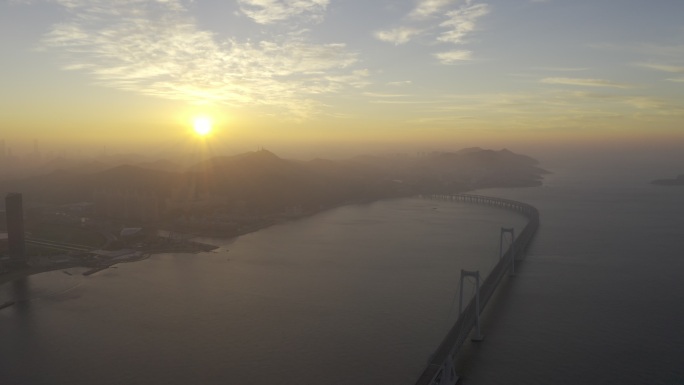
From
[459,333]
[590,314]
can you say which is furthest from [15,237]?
[590,314]

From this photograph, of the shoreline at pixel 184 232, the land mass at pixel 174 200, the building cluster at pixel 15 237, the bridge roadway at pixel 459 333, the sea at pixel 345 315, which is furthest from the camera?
the land mass at pixel 174 200

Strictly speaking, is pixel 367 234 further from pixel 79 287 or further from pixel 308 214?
pixel 79 287

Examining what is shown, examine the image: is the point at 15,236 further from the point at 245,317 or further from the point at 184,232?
the point at 245,317

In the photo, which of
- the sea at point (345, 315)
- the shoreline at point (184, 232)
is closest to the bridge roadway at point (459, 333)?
the sea at point (345, 315)

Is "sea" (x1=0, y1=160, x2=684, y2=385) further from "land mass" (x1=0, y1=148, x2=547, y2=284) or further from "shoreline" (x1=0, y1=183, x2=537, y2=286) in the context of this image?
"land mass" (x1=0, y1=148, x2=547, y2=284)

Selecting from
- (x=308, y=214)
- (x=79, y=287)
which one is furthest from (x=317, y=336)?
(x=308, y=214)

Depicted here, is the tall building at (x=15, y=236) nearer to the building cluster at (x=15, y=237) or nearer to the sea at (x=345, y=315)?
the building cluster at (x=15, y=237)
